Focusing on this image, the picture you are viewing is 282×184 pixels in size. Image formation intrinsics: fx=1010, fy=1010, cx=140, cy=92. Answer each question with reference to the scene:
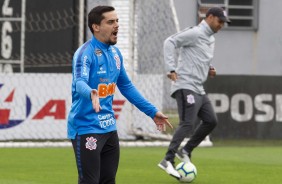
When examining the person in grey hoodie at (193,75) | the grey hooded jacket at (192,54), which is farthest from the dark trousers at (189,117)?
the grey hooded jacket at (192,54)

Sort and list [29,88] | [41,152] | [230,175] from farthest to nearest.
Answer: [29,88]
[41,152]
[230,175]

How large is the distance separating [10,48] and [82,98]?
10.3m

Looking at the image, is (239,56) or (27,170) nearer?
(27,170)

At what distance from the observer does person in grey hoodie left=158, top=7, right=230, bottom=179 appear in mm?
12297

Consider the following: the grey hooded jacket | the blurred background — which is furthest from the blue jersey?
the blurred background

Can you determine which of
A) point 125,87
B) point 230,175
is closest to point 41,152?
point 230,175

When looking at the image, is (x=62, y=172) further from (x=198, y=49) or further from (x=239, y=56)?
(x=239, y=56)

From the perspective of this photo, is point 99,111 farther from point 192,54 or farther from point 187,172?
point 192,54

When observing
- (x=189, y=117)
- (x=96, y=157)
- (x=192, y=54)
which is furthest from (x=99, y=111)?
(x=192, y=54)

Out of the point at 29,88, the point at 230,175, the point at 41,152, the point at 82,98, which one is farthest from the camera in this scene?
the point at 29,88

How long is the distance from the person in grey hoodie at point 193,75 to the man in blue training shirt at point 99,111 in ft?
13.9

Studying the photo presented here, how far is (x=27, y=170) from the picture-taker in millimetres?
12914

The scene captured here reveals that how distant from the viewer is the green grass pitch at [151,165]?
1192 cm

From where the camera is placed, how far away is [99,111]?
306 inches
